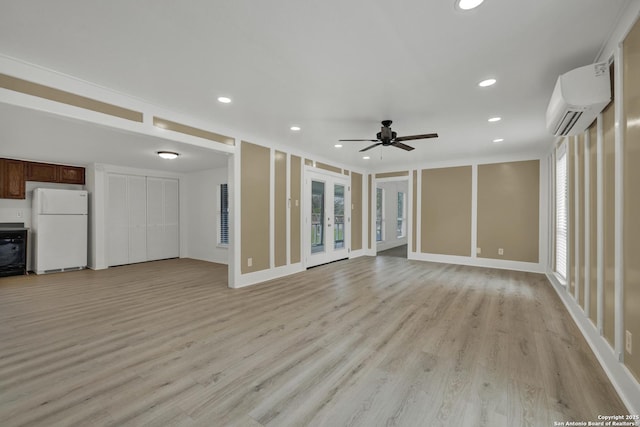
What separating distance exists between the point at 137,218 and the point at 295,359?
653 centimetres

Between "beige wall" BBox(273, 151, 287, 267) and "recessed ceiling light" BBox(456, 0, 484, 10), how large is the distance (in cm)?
384

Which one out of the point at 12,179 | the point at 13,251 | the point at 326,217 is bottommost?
the point at 13,251

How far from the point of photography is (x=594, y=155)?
2.43m

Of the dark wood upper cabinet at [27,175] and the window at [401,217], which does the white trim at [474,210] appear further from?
the dark wood upper cabinet at [27,175]

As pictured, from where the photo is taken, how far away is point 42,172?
5977mm

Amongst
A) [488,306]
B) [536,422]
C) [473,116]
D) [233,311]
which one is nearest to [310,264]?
[233,311]

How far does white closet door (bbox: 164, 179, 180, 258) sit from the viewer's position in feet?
24.8

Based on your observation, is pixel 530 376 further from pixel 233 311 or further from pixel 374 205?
pixel 374 205

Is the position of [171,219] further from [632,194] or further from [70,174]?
[632,194]

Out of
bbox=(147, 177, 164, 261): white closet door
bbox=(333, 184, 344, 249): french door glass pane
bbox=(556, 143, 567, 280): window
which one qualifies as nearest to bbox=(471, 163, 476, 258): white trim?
bbox=(556, 143, 567, 280): window

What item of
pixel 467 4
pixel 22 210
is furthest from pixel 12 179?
pixel 467 4

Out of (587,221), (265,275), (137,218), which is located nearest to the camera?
(587,221)

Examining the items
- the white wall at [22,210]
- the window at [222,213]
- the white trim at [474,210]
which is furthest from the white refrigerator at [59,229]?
the white trim at [474,210]

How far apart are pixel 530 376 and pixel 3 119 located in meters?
6.11
